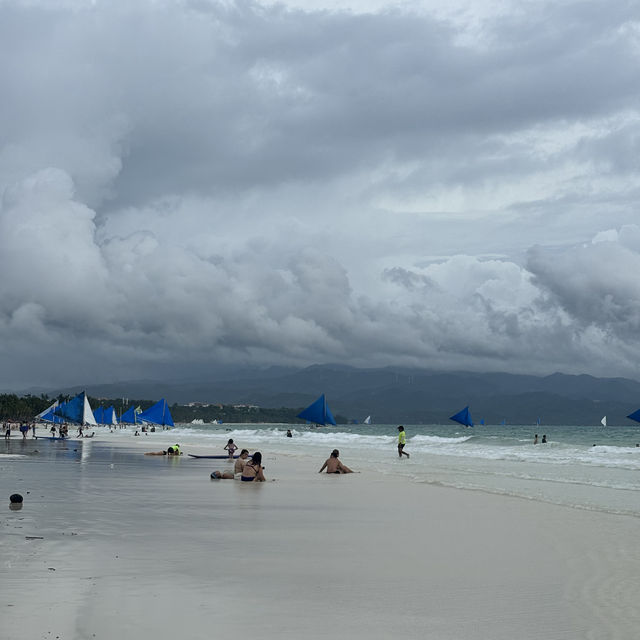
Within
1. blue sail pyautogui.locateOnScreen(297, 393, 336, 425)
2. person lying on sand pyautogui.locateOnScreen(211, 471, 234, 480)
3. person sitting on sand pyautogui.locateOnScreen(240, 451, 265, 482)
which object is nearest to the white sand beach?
person sitting on sand pyautogui.locateOnScreen(240, 451, 265, 482)

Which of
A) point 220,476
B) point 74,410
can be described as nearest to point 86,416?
point 74,410

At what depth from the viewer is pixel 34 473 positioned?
1027 inches

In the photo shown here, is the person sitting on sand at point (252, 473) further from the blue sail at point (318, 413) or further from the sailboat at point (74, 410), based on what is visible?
the sailboat at point (74, 410)

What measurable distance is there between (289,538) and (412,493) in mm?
9581

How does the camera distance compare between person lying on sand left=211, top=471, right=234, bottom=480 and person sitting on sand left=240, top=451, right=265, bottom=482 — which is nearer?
person sitting on sand left=240, top=451, right=265, bottom=482

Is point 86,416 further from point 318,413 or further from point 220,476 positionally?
point 220,476

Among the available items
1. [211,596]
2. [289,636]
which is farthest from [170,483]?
[289,636]

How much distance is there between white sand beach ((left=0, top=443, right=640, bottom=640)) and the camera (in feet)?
23.5

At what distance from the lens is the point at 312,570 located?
32.1 ft

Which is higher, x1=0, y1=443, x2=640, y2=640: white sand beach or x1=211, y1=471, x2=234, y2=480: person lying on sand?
x1=0, y1=443, x2=640, y2=640: white sand beach

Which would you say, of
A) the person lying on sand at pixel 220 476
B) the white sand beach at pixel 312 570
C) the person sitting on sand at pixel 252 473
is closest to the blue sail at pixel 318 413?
the person lying on sand at pixel 220 476

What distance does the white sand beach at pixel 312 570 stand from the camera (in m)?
7.15

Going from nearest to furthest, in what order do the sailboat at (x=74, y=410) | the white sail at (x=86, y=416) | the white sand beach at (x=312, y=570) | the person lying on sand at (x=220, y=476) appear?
the white sand beach at (x=312, y=570)
the person lying on sand at (x=220, y=476)
the sailboat at (x=74, y=410)
the white sail at (x=86, y=416)

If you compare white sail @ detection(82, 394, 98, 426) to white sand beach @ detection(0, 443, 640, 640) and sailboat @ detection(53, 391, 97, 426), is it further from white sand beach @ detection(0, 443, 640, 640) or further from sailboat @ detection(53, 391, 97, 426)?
white sand beach @ detection(0, 443, 640, 640)
